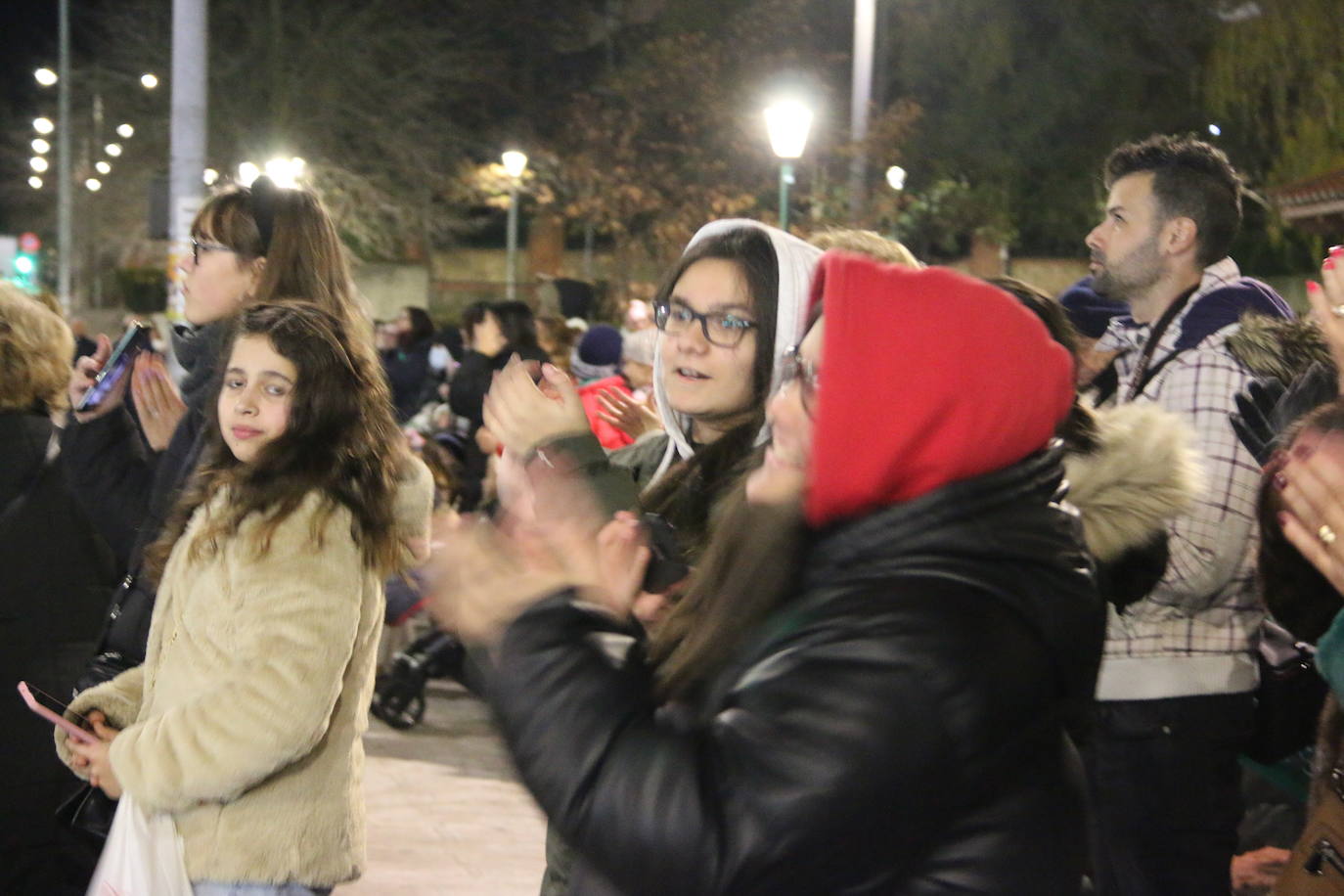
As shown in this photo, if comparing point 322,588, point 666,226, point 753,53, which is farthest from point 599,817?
point 753,53

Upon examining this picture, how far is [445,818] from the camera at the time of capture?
694 centimetres

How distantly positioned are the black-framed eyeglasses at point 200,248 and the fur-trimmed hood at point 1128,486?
2.23 m

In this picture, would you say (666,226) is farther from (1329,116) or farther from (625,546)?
(625,546)

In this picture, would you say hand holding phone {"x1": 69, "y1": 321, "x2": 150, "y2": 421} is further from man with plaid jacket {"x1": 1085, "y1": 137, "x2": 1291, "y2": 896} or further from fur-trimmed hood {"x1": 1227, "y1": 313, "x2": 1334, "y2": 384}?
fur-trimmed hood {"x1": 1227, "y1": 313, "x2": 1334, "y2": 384}

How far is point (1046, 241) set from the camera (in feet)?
112

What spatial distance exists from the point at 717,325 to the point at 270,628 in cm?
105

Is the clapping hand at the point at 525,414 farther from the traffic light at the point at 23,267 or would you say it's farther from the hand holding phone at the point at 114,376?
the traffic light at the point at 23,267

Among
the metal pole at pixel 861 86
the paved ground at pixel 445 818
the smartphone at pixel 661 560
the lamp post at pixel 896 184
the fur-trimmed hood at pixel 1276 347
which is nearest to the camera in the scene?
the smartphone at pixel 661 560

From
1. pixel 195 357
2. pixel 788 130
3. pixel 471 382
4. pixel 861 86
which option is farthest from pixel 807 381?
pixel 861 86

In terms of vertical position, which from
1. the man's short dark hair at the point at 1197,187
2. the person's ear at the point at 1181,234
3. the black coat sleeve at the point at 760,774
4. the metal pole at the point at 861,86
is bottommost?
the black coat sleeve at the point at 760,774

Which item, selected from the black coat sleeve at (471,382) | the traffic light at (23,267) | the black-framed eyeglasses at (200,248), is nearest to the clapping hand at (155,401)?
the black-framed eyeglasses at (200,248)

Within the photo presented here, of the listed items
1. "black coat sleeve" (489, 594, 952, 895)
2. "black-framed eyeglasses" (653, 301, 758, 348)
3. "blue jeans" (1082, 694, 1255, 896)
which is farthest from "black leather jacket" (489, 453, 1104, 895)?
"blue jeans" (1082, 694, 1255, 896)

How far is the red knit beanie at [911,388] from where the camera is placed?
5.87 feet

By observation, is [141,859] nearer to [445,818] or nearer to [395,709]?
[445,818]
